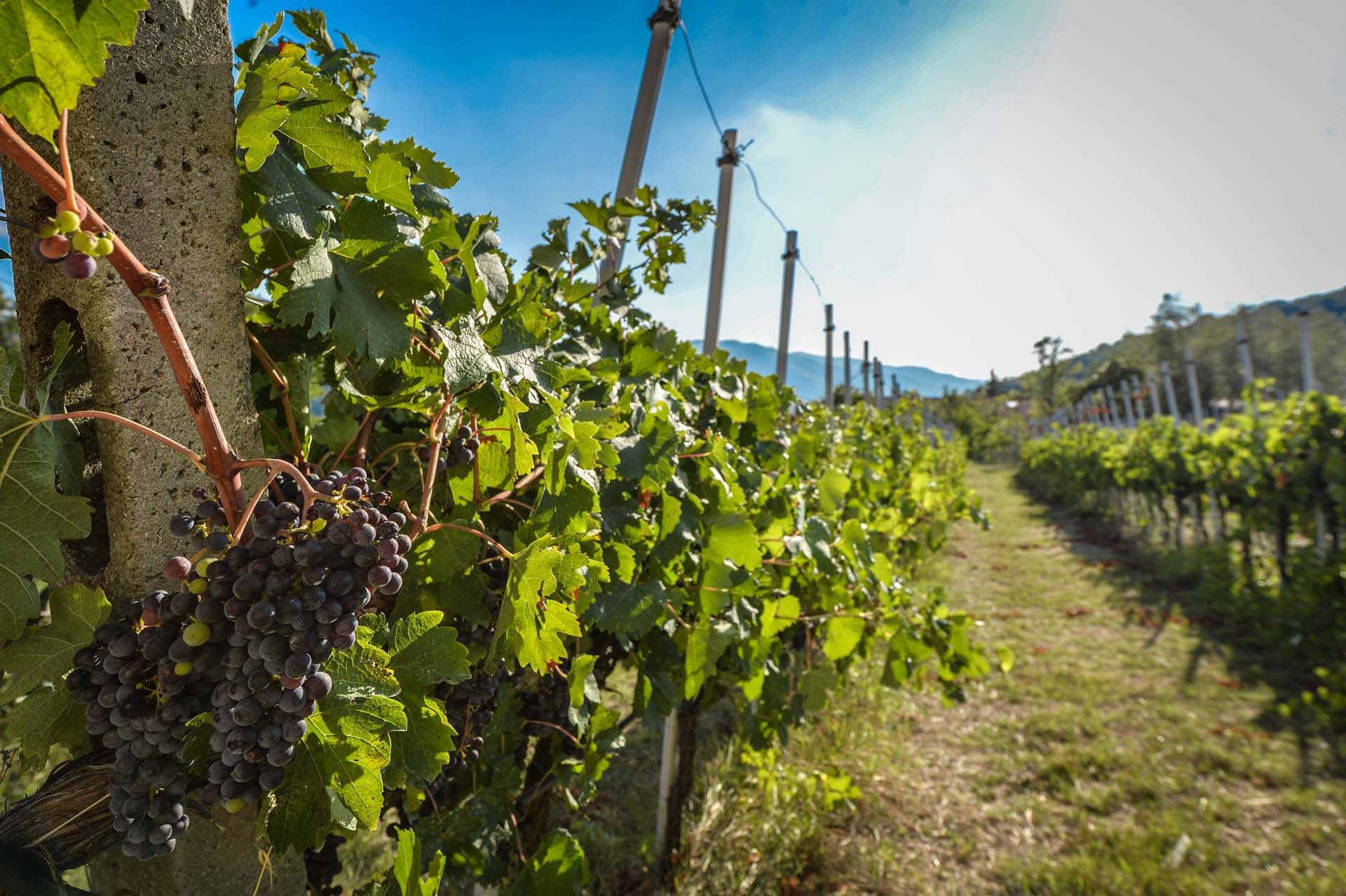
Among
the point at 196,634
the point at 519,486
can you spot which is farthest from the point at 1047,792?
the point at 196,634

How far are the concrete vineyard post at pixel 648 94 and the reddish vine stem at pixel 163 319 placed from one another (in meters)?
2.32

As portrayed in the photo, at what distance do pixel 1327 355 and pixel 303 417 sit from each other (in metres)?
56.6

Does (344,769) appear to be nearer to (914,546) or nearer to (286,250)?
(286,250)

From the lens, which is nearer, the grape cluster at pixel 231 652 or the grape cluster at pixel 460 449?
the grape cluster at pixel 231 652

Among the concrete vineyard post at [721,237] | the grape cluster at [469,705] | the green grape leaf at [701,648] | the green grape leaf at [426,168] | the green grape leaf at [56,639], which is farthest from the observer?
the concrete vineyard post at [721,237]

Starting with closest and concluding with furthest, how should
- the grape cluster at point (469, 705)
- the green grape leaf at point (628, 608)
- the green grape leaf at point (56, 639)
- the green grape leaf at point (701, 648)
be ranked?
the green grape leaf at point (56, 639) < the grape cluster at point (469, 705) < the green grape leaf at point (628, 608) < the green grape leaf at point (701, 648)

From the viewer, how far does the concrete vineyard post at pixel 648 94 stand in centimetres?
295

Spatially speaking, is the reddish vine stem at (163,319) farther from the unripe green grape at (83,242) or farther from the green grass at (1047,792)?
the green grass at (1047,792)

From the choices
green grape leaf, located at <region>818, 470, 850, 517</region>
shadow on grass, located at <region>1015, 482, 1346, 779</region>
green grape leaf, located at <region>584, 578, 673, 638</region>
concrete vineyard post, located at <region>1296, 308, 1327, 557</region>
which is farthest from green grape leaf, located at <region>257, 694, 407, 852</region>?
concrete vineyard post, located at <region>1296, 308, 1327, 557</region>

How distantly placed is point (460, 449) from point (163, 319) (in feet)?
1.96

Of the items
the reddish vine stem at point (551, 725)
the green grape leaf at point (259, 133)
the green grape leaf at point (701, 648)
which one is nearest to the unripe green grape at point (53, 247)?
the green grape leaf at point (259, 133)

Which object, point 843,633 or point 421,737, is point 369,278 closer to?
point 421,737

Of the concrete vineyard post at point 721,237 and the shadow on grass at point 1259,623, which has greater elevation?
the concrete vineyard post at point 721,237

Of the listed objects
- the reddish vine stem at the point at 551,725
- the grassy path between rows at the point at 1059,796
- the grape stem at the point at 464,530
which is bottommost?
the grassy path between rows at the point at 1059,796
